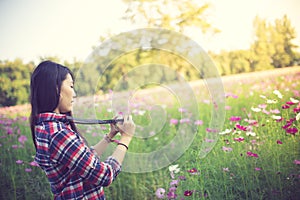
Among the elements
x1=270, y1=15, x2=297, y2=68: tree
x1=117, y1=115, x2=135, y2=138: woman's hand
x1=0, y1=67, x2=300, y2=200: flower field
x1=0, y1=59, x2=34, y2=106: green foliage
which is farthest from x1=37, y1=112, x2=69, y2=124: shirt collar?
x1=0, y1=59, x2=34, y2=106: green foliage

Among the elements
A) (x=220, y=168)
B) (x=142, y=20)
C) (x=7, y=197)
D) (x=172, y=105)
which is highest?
(x=142, y=20)

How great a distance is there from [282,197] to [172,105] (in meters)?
2.07

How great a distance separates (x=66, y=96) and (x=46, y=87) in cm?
8

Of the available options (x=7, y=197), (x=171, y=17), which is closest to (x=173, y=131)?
(x=7, y=197)

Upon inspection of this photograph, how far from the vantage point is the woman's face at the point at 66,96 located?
105 centimetres

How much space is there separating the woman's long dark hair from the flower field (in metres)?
0.73

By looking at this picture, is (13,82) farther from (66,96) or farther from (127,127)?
(127,127)

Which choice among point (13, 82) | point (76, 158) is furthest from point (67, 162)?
point (13, 82)

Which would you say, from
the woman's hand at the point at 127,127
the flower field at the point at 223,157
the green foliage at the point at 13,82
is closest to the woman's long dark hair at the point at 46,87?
the woman's hand at the point at 127,127

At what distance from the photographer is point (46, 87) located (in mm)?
1016

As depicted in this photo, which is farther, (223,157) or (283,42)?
(283,42)

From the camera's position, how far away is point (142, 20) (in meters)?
4.65

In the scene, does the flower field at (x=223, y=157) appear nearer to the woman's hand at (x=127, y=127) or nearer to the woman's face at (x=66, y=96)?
the woman's hand at (x=127, y=127)

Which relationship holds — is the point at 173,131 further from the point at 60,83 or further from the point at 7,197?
the point at 60,83
